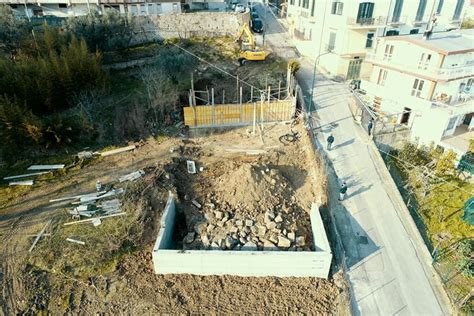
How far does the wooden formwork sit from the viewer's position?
952 inches

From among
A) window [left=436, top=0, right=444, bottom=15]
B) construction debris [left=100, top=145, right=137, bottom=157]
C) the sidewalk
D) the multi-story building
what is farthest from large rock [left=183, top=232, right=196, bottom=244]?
window [left=436, top=0, right=444, bottom=15]

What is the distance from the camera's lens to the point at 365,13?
28.9 m

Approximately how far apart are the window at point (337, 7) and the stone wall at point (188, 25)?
9993mm

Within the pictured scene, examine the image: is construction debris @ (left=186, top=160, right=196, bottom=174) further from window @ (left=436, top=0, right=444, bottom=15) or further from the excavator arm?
window @ (left=436, top=0, right=444, bottom=15)

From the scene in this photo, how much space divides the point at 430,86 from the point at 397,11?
9.06 meters

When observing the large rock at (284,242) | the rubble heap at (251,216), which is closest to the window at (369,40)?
the rubble heap at (251,216)

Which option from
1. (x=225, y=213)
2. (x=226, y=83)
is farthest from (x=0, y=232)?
(x=226, y=83)

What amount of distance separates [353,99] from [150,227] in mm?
19311

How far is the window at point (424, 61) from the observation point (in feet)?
79.9

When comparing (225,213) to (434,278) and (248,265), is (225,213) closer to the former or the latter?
(248,265)

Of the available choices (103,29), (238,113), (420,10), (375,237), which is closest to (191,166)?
(238,113)

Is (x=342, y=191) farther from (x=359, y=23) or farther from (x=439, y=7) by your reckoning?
(x=439, y=7)

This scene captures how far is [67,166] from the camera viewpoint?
21.0 meters

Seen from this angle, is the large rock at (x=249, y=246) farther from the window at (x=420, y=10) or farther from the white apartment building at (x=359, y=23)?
the window at (x=420, y=10)
